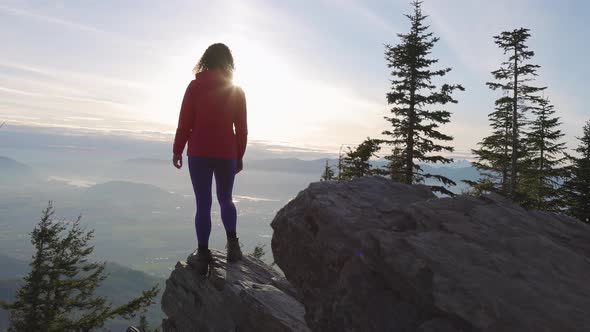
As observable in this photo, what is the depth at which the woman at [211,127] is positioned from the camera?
6.08m

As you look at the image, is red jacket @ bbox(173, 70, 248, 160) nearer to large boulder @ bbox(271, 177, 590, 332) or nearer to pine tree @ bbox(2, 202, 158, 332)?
large boulder @ bbox(271, 177, 590, 332)

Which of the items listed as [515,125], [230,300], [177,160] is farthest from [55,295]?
[515,125]

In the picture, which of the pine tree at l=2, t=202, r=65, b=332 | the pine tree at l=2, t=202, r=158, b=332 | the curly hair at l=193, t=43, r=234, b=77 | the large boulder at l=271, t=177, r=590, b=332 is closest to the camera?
the large boulder at l=271, t=177, r=590, b=332

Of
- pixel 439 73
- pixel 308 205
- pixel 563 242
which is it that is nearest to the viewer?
pixel 563 242

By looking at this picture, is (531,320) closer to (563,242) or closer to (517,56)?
(563,242)

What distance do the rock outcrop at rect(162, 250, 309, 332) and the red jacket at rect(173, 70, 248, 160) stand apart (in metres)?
2.77

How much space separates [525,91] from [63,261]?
35541mm

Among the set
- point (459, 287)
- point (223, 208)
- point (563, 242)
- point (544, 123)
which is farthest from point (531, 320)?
point (544, 123)

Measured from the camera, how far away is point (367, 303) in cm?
433

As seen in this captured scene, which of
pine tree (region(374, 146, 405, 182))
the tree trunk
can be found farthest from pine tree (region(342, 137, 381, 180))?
the tree trunk

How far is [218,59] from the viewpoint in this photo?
634 centimetres

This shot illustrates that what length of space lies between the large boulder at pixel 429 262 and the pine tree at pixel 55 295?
17.2 m

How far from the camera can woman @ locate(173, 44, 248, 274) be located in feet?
20.0

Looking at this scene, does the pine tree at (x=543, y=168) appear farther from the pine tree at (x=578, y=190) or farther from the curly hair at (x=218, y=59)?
the curly hair at (x=218, y=59)
